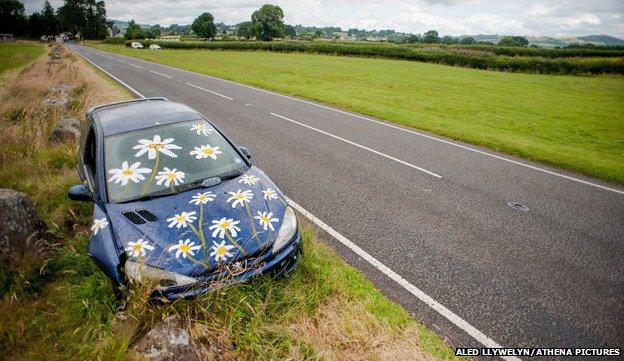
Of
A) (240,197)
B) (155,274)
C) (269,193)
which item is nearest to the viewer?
(155,274)

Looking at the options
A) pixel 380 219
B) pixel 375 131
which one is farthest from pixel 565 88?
pixel 380 219

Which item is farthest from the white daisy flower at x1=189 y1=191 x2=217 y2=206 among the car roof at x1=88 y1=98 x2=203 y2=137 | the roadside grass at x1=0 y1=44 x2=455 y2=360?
the car roof at x1=88 y1=98 x2=203 y2=137

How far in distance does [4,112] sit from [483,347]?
48.7 feet

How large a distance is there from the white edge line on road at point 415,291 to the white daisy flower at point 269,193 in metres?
1.37

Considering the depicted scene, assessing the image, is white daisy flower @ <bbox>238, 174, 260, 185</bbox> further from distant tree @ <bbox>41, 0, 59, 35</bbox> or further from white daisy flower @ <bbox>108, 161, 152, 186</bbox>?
distant tree @ <bbox>41, 0, 59, 35</bbox>

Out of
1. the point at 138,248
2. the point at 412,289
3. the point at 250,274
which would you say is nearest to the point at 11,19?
the point at 138,248

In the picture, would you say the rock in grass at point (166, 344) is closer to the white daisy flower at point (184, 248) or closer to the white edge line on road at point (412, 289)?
the white daisy flower at point (184, 248)

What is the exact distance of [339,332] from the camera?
3.22 metres

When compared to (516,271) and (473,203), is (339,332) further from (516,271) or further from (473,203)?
(473,203)

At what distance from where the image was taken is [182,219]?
134 inches

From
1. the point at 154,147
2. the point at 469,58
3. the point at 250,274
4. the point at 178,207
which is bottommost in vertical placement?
the point at 250,274

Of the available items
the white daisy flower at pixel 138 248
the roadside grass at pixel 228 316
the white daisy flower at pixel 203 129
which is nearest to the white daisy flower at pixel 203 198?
the white daisy flower at pixel 138 248

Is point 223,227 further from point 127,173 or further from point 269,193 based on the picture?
point 127,173

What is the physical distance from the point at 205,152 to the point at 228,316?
7.00 ft
